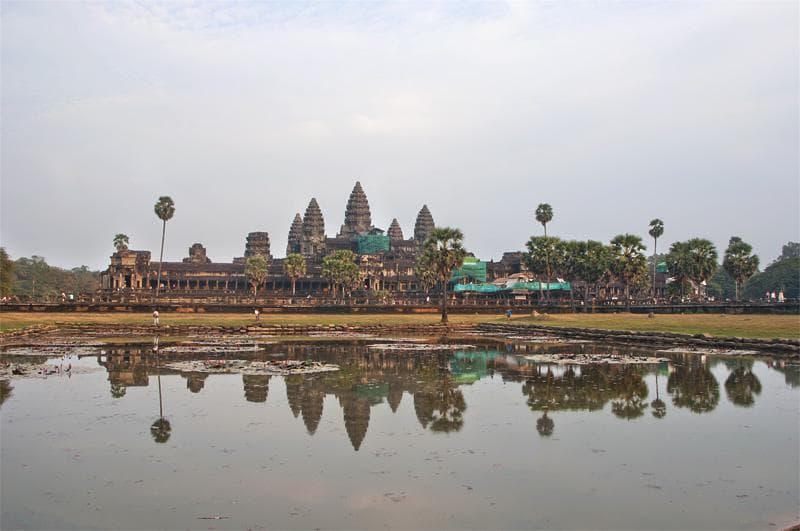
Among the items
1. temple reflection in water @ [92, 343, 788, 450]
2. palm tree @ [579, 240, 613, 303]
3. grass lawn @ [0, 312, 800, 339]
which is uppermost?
palm tree @ [579, 240, 613, 303]

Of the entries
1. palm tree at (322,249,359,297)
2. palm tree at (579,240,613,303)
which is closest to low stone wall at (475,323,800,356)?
palm tree at (579,240,613,303)

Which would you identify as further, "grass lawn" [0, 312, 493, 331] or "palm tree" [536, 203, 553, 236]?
"palm tree" [536, 203, 553, 236]

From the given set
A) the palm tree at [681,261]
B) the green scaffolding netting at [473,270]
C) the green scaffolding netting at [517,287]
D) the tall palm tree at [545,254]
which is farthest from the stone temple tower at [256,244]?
the palm tree at [681,261]

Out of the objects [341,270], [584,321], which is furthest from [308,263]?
[584,321]

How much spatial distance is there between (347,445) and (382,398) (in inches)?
232

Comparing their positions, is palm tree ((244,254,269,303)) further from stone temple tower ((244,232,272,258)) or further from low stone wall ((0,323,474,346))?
low stone wall ((0,323,474,346))

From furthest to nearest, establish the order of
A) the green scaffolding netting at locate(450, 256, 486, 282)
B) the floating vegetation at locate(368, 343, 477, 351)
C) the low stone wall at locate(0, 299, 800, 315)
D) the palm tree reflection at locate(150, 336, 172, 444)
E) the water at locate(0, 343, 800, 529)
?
the green scaffolding netting at locate(450, 256, 486, 282)
the low stone wall at locate(0, 299, 800, 315)
the floating vegetation at locate(368, 343, 477, 351)
the palm tree reflection at locate(150, 336, 172, 444)
the water at locate(0, 343, 800, 529)

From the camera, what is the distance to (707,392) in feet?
71.8

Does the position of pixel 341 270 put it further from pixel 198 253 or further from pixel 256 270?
pixel 198 253

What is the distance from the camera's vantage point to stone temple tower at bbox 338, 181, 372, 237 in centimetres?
17350

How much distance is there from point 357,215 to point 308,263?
26925 millimetres

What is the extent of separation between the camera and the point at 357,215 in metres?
176

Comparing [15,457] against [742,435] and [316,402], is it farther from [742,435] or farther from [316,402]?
[742,435]

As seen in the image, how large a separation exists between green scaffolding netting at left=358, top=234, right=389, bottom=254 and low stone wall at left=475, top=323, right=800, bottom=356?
10477 centimetres
